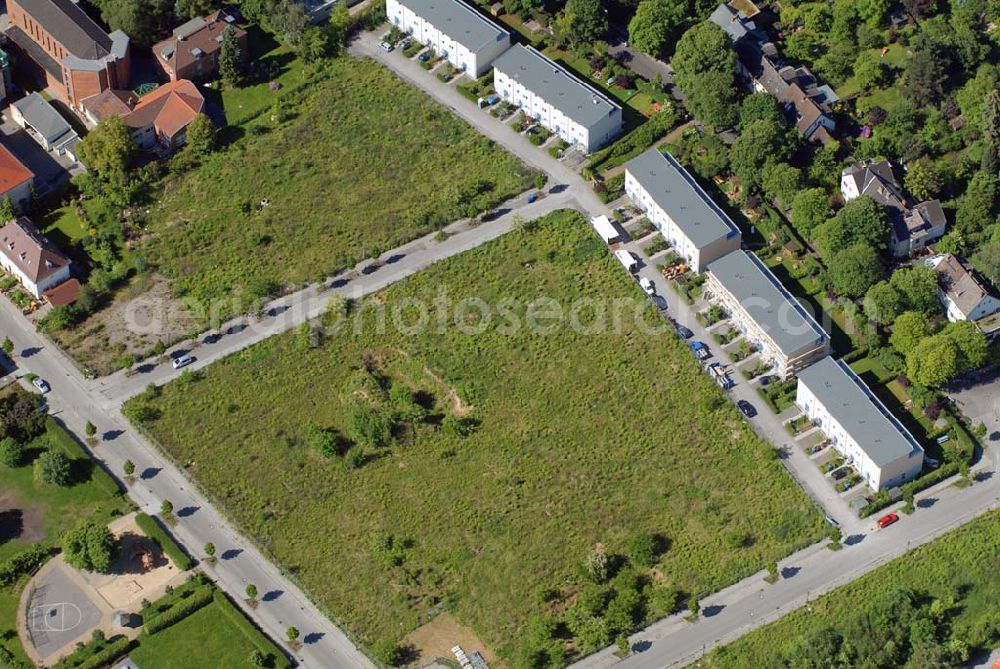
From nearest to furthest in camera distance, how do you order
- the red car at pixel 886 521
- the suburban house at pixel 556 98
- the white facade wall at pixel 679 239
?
the red car at pixel 886 521 < the white facade wall at pixel 679 239 < the suburban house at pixel 556 98

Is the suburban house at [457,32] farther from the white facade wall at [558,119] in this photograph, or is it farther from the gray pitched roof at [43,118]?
the gray pitched roof at [43,118]

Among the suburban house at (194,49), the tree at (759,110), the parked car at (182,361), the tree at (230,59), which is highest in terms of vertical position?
the suburban house at (194,49)

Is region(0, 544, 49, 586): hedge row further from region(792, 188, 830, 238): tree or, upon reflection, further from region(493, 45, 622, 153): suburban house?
region(792, 188, 830, 238): tree

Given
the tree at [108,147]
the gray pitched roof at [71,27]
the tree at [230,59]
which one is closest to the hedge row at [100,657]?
the tree at [108,147]

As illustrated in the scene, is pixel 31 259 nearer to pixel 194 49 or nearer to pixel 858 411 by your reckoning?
pixel 194 49

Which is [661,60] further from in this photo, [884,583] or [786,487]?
[884,583]

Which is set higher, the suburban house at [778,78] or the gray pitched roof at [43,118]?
the gray pitched roof at [43,118]

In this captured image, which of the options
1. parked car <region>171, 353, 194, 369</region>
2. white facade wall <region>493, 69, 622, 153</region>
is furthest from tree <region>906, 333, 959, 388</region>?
parked car <region>171, 353, 194, 369</region>
